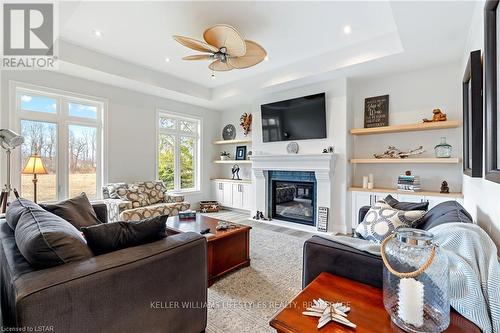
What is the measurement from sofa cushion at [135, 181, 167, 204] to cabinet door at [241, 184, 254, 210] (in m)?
1.89

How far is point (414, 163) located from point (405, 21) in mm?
2202

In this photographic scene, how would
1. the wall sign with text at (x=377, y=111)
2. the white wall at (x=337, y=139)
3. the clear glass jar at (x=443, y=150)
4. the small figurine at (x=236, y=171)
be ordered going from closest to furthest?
the clear glass jar at (x=443, y=150), the wall sign with text at (x=377, y=111), the white wall at (x=337, y=139), the small figurine at (x=236, y=171)

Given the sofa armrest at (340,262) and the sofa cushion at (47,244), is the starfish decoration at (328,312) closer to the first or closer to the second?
the sofa armrest at (340,262)

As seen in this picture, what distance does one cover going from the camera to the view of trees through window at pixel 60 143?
3.78 metres

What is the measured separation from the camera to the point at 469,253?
1079 millimetres

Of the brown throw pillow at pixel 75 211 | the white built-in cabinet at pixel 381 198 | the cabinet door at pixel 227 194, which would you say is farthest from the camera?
the cabinet door at pixel 227 194

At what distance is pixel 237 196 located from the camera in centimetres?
591

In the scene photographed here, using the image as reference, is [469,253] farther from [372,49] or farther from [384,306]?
[372,49]

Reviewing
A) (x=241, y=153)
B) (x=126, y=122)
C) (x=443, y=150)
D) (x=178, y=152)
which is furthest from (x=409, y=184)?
(x=126, y=122)

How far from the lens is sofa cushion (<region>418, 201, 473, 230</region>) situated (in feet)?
4.84

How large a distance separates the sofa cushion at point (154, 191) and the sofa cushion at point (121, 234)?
3025 mm

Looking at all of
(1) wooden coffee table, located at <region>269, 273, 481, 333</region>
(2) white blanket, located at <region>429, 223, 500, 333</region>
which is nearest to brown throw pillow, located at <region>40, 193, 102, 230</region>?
(1) wooden coffee table, located at <region>269, 273, 481, 333</region>

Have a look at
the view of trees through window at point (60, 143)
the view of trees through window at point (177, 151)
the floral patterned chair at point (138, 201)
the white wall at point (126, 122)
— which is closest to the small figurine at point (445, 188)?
the floral patterned chair at point (138, 201)

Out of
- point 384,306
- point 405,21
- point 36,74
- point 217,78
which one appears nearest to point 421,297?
point 384,306
